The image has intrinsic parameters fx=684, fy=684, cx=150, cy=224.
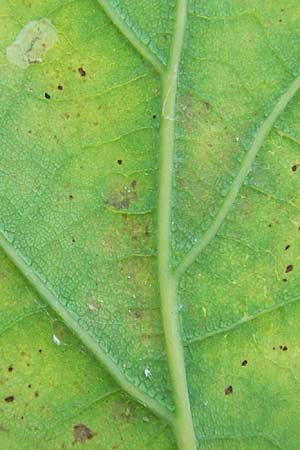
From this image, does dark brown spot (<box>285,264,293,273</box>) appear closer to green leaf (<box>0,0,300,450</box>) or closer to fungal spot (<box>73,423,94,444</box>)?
green leaf (<box>0,0,300,450</box>)

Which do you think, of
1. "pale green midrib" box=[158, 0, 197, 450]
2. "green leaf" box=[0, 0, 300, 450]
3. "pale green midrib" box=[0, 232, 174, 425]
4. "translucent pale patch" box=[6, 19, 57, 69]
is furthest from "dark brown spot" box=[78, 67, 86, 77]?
"pale green midrib" box=[0, 232, 174, 425]

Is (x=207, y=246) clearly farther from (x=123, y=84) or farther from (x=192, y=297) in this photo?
(x=123, y=84)

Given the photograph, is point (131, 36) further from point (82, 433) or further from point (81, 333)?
point (82, 433)

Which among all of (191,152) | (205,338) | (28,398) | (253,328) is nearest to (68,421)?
(28,398)

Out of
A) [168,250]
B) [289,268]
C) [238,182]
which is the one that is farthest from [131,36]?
[289,268]

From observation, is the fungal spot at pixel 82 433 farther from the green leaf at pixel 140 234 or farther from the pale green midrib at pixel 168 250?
the pale green midrib at pixel 168 250
